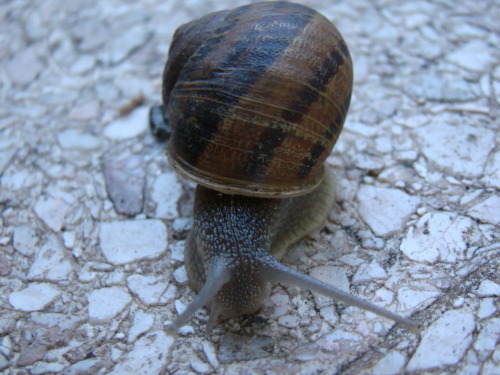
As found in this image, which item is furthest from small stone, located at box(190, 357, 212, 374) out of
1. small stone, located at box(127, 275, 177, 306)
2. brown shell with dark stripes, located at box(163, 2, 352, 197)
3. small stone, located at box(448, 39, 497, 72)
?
small stone, located at box(448, 39, 497, 72)

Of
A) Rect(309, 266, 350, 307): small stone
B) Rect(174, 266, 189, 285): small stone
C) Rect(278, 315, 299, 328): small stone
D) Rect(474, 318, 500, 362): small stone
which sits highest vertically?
Rect(174, 266, 189, 285): small stone

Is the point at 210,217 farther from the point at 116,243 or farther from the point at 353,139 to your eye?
the point at 353,139

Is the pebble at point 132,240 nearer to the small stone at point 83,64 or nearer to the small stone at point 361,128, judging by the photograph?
the small stone at point 361,128

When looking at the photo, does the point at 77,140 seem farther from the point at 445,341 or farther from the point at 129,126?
the point at 445,341

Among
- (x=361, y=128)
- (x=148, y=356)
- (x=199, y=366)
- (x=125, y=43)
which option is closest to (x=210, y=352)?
(x=199, y=366)

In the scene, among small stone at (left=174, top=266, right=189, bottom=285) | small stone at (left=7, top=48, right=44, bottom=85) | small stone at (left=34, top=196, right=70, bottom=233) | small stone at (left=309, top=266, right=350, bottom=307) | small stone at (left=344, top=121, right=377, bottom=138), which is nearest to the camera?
small stone at (left=309, top=266, right=350, bottom=307)

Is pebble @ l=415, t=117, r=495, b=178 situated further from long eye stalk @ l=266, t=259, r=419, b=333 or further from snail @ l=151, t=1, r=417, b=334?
long eye stalk @ l=266, t=259, r=419, b=333

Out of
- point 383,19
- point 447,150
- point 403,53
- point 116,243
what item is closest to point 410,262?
point 447,150
